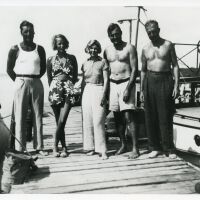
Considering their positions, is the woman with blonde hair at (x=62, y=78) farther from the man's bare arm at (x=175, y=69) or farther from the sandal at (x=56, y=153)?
the man's bare arm at (x=175, y=69)

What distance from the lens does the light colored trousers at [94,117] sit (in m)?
4.57

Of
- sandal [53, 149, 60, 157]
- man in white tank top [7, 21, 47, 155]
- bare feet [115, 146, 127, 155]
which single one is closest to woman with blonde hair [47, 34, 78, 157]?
man in white tank top [7, 21, 47, 155]

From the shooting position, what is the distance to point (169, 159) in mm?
4520

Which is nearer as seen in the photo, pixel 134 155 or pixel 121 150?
pixel 134 155

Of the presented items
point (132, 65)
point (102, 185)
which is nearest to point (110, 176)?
point (102, 185)

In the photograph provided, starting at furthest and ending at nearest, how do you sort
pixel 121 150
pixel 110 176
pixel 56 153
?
pixel 121 150
pixel 56 153
pixel 110 176

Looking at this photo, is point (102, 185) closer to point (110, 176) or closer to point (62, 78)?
point (110, 176)

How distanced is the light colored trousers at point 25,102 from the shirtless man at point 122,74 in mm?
925

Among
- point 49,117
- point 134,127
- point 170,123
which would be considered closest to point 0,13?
point 134,127

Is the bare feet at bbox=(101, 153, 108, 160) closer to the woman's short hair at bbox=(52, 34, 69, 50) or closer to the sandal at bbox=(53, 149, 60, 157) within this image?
the sandal at bbox=(53, 149, 60, 157)

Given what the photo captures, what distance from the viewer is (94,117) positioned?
4.60 meters

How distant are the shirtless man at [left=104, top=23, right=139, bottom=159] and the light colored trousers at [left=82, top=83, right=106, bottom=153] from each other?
0.22m

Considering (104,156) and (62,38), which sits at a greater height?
(62,38)

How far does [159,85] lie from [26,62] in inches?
65.4
